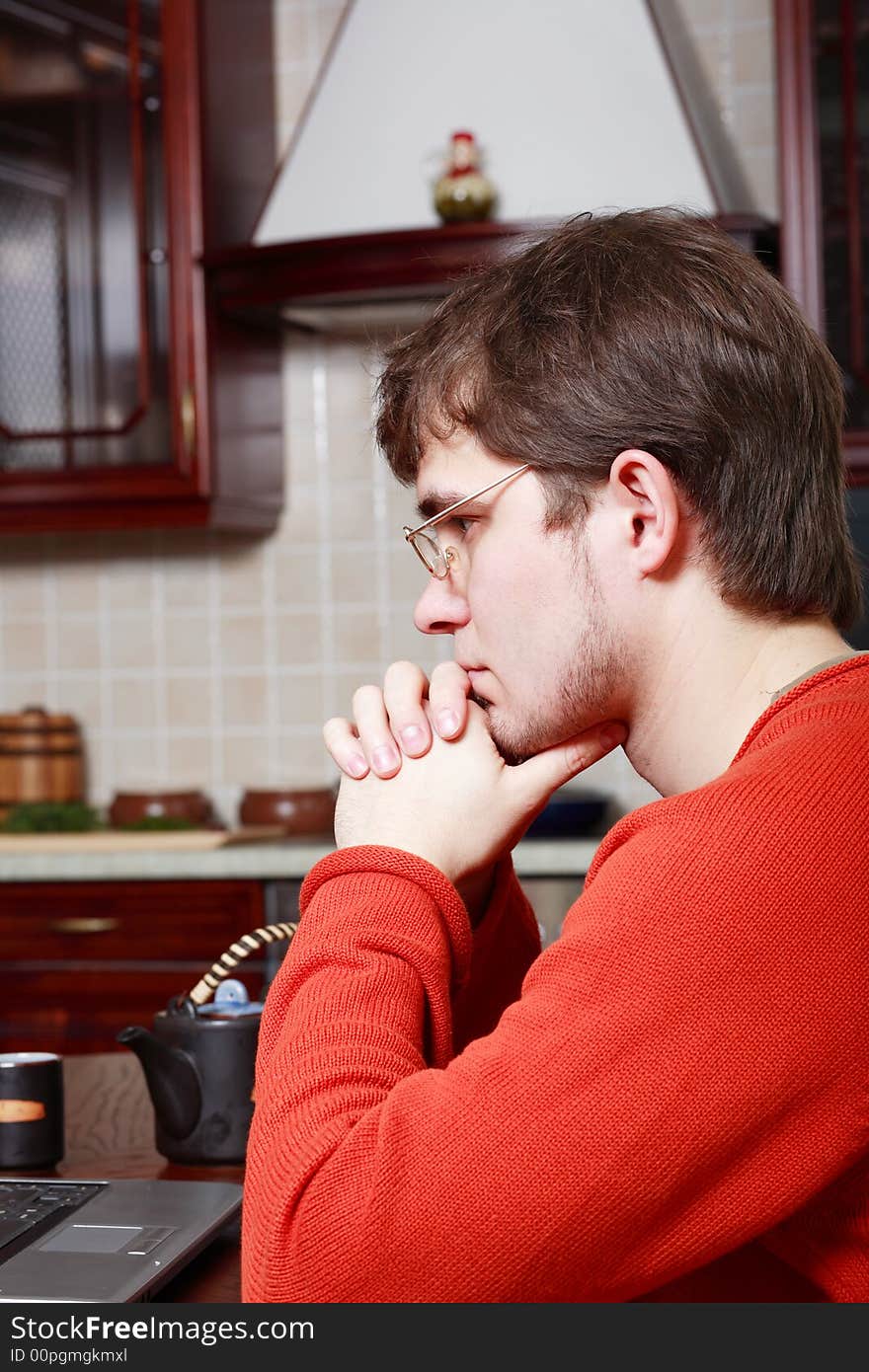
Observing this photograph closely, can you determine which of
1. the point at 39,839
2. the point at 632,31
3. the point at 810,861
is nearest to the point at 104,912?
the point at 39,839

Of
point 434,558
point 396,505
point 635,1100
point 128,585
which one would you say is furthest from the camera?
point 128,585

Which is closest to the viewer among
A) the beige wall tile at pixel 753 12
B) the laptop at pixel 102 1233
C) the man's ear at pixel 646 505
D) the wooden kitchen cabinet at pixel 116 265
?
the laptop at pixel 102 1233

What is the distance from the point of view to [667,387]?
91 centimetres

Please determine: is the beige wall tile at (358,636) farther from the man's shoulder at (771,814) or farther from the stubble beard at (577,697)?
the man's shoulder at (771,814)

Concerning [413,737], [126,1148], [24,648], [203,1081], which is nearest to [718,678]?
[413,737]

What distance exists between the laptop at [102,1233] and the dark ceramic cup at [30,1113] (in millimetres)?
64

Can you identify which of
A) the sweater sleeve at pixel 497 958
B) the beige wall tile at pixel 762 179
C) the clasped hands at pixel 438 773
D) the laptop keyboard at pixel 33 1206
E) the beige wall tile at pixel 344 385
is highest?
the beige wall tile at pixel 762 179

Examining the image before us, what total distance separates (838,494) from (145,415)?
2202mm

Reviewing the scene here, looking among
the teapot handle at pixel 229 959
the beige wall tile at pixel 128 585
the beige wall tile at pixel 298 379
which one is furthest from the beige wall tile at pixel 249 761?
the teapot handle at pixel 229 959

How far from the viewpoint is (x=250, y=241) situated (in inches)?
122

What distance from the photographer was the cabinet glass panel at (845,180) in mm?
2768

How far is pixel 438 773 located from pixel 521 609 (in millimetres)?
114

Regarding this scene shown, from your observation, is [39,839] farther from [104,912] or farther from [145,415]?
[145,415]

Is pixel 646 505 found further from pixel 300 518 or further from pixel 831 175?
pixel 300 518
